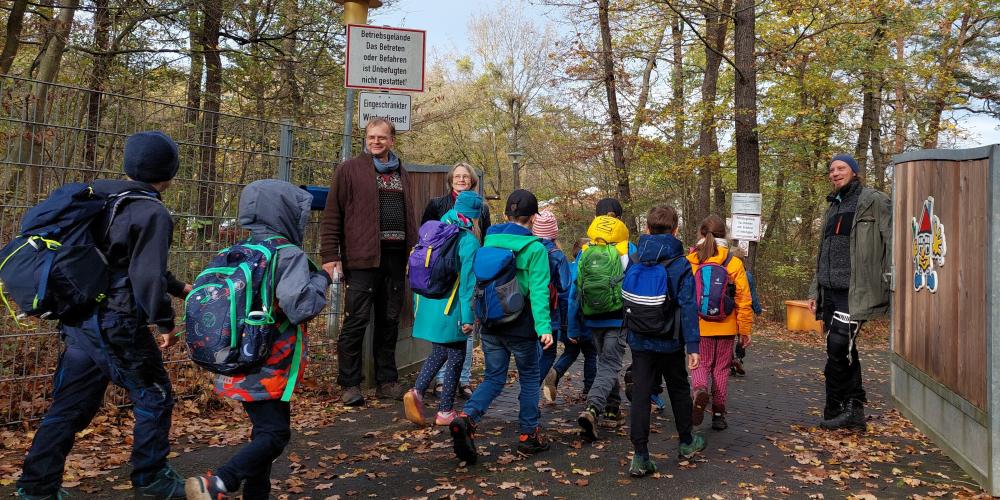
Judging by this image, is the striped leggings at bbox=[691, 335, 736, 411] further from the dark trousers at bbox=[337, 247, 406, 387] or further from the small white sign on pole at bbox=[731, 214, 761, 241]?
the small white sign on pole at bbox=[731, 214, 761, 241]

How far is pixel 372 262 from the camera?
21.5 feet

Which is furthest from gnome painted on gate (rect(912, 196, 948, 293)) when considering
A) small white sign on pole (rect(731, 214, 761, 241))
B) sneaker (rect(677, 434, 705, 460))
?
small white sign on pole (rect(731, 214, 761, 241))

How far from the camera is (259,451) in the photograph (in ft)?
11.4

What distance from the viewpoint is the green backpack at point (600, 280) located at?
595 centimetres

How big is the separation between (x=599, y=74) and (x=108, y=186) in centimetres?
1984

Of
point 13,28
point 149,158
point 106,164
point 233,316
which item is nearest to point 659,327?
point 233,316

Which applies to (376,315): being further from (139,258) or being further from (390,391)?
(139,258)

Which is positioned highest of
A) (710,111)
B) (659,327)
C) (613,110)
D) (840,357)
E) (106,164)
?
(613,110)

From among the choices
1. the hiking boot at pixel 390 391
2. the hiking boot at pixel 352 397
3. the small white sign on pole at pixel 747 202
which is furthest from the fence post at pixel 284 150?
the small white sign on pole at pixel 747 202

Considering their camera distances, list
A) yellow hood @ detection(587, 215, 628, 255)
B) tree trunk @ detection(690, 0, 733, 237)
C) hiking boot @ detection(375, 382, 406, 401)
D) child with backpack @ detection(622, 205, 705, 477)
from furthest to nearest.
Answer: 1. tree trunk @ detection(690, 0, 733, 237)
2. hiking boot @ detection(375, 382, 406, 401)
3. yellow hood @ detection(587, 215, 628, 255)
4. child with backpack @ detection(622, 205, 705, 477)

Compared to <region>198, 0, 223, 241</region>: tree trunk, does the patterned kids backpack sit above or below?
below

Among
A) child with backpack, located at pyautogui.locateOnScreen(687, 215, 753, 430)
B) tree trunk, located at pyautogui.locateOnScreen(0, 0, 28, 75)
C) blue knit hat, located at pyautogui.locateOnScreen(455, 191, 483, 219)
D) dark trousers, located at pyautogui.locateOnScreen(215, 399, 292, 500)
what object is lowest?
dark trousers, located at pyautogui.locateOnScreen(215, 399, 292, 500)

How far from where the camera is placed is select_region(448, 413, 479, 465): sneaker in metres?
4.84

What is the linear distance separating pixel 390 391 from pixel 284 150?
2.42m
